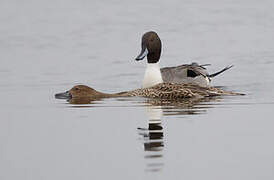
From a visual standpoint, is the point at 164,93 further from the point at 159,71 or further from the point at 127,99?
the point at 159,71

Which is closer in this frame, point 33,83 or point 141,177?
point 141,177

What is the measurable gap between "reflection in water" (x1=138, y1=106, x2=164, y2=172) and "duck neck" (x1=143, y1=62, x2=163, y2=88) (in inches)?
112

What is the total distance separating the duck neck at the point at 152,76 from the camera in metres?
15.9

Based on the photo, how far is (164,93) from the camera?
48.3ft

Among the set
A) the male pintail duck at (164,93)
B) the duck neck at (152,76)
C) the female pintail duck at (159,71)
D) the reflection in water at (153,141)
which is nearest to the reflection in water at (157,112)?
the reflection in water at (153,141)

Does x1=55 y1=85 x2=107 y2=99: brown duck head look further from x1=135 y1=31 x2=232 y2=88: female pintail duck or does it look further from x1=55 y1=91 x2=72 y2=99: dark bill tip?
x1=135 y1=31 x2=232 y2=88: female pintail duck

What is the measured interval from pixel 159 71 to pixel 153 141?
5.59 meters

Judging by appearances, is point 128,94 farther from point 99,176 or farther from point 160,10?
point 160,10

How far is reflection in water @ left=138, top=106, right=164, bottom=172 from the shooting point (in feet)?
31.2

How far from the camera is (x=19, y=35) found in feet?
81.0

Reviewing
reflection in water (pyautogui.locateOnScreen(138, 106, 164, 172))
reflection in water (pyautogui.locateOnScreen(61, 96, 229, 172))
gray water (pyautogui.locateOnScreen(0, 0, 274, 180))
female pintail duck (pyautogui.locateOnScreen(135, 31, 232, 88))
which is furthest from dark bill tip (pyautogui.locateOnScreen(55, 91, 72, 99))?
reflection in water (pyautogui.locateOnScreen(138, 106, 164, 172))

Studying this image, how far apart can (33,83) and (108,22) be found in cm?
1053

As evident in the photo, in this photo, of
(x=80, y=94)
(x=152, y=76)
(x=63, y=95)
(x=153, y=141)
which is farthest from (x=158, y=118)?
(x=152, y=76)

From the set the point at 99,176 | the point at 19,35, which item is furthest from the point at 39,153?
the point at 19,35
